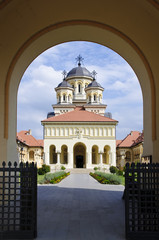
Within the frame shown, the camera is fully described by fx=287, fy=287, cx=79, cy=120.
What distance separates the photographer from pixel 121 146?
62.6 metres

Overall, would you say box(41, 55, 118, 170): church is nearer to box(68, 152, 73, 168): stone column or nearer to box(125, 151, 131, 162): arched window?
box(68, 152, 73, 168): stone column

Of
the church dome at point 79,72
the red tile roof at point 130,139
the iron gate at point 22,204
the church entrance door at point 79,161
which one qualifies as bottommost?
the church entrance door at point 79,161

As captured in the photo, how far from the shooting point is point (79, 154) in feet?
191

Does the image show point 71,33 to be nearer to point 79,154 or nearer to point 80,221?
point 80,221

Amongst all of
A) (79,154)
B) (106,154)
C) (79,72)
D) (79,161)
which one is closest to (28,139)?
(79,154)

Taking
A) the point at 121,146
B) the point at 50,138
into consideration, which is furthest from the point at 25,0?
the point at 121,146

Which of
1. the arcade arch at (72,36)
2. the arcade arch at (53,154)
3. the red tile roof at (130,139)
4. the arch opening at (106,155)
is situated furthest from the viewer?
the red tile roof at (130,139)

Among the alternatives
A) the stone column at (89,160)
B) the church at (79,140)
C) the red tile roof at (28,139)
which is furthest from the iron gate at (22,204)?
the red tile roof at (28,139)

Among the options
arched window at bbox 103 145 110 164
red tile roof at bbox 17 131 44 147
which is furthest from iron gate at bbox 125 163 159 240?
red tile roof at bbox 17 131 44 147

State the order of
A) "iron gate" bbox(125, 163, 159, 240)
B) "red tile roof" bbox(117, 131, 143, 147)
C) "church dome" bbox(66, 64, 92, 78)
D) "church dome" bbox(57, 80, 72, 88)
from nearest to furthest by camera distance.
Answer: "iron gate" bbox(125, 163, 159, 240) → "red tile roof" bbox(117, 131, 143, 147) → "church dome" bbox(57, 80, 72, 88) → "church dome" bbox(66, 64, 92, 78)

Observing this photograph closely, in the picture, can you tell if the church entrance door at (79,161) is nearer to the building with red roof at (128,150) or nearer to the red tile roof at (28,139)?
the building with red roof at (128,150)

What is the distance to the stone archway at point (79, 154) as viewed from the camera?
58000 millimetres

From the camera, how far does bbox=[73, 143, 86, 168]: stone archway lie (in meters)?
58.0

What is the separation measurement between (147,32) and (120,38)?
3.58 feet
